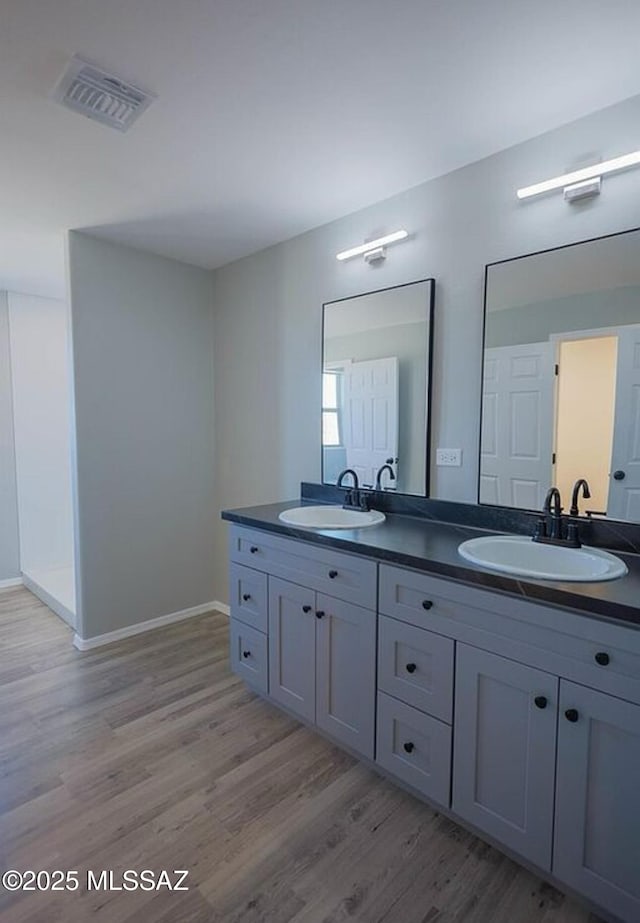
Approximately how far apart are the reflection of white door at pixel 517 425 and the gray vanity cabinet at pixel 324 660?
777 mm

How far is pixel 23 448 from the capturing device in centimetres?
395

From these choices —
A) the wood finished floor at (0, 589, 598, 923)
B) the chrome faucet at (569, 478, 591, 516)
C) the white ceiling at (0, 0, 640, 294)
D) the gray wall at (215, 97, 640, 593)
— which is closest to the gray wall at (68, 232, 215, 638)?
the gray wall at (215, 97, 640, 593)

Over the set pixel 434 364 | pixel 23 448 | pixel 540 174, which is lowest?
pixel 23 448

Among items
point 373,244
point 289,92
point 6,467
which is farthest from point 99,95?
point 6,467

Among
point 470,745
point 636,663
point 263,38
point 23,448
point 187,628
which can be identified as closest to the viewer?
point 636,663

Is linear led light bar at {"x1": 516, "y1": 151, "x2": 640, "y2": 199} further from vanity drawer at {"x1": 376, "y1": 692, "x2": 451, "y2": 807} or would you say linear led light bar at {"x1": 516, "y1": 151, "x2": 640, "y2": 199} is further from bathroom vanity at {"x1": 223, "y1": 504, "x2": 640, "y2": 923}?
vanity drawer at {"x1": 376, "y1": 692, "x2": 451, "y2": 807}

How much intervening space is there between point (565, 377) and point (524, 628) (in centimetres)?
98

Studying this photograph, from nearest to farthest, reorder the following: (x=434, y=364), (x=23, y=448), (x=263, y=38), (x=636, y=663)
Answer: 1. (x=636, y=663)
2. (x=263, y=38)
3. (x=434, y=364)
4. (x=23, y=448)

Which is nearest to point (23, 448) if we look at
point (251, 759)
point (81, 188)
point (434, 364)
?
point (81, 188)

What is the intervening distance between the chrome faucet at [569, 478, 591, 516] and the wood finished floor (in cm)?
115

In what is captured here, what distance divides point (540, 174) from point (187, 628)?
3198 millimetres

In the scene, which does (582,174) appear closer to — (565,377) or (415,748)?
(565,377)

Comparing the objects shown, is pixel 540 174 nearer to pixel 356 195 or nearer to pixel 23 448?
pixel 356 195

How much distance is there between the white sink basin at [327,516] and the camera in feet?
7.25
